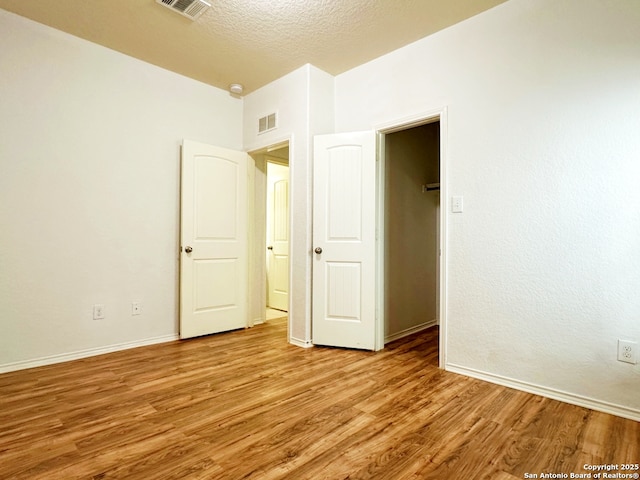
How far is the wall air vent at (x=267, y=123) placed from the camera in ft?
11.9

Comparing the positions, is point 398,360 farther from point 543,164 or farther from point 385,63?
point 385,63

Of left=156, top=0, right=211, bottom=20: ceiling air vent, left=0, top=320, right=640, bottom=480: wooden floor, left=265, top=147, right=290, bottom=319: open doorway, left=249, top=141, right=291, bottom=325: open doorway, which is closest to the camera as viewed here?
left=0, top=320, right=640, bottom=480: wooden floor

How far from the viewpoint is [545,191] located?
87.0 inches

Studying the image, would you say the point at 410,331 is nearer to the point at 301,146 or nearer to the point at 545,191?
the point at 545,191

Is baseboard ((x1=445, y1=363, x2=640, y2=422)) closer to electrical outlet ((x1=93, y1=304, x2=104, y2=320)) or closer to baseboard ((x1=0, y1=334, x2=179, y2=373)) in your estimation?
baseboard ((x1=0, y1=334, x2=179, y2=373))

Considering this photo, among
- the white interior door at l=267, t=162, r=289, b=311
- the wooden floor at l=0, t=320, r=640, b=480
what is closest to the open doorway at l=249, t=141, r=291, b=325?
the white interior door at l=267, t=162, r=289, b=311

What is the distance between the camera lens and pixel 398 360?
9.36 feet

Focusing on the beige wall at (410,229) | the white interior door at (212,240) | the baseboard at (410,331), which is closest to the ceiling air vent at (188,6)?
the white interior door at (212,240)

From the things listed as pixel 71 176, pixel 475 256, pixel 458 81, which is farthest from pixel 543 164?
pixel 71 176

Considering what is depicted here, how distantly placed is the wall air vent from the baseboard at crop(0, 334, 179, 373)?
240 centimetres

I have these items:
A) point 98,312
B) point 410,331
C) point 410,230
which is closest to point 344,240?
point 410,230

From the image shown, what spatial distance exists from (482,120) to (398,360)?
200 cm

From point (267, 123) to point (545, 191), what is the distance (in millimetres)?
2711

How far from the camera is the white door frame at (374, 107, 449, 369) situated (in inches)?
105
